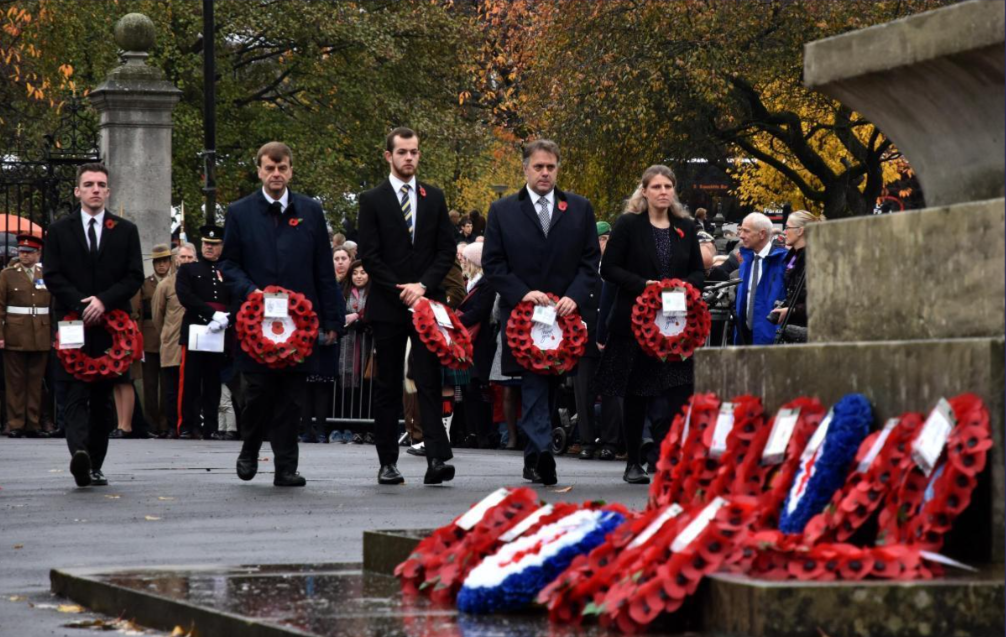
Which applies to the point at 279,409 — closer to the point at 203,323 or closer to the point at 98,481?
the point at 98,481

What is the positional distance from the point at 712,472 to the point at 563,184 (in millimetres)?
30456

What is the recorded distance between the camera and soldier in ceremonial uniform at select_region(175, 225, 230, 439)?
20781 mm

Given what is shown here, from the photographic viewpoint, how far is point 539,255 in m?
12.7

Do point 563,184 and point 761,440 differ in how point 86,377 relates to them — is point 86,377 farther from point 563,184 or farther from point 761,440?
point 563,184

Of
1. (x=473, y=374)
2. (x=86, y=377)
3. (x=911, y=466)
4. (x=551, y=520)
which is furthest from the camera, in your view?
(x=473, y=374)

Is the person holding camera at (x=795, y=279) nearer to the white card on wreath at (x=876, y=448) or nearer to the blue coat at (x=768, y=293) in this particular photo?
the blue coat at (x=768, y=293)

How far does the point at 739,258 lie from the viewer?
64.1 ft

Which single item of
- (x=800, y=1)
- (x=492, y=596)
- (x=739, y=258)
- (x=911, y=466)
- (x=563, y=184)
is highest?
(x=800, y=1)

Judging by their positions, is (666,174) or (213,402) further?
(213,402)

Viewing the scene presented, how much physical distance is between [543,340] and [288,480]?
2015 millimetres

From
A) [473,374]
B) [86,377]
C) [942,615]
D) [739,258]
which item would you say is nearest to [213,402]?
[473,374]

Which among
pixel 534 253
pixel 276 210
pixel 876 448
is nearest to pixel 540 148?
pixel 534 253

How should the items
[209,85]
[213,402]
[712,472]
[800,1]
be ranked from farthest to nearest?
[800,1], [209,85], [213,402], [712,472]

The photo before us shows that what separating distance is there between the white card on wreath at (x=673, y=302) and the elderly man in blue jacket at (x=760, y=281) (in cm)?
265
